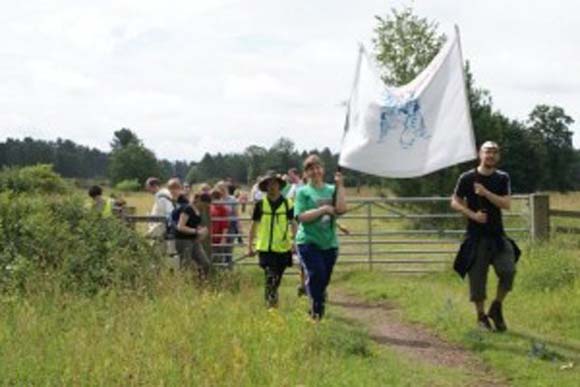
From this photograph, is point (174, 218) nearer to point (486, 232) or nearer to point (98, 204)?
point (98, 204)

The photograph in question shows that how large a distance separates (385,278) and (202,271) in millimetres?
4128

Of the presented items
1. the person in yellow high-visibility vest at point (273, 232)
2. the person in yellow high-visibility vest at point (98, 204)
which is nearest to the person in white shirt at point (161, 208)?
the person in yellow high-visibility vest at point (98, 204)

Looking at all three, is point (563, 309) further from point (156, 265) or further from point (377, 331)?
point (156, 265)

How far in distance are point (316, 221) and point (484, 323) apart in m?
2.23

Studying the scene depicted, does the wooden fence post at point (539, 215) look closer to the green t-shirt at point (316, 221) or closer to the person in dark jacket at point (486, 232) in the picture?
the person in dark jacket at point (486, 232)

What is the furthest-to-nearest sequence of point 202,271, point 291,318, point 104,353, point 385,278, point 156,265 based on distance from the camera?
point 385,278, point 202,271, point 156,265, point 291,318, point 104,353

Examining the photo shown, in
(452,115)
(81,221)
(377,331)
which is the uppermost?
(452,115)

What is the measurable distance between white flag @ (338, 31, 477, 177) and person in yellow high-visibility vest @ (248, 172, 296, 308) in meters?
0.91

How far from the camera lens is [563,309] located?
1060cm

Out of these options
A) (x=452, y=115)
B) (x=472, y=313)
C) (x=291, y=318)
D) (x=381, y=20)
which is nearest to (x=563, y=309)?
(x=472, y=313)

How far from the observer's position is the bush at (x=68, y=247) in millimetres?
10625

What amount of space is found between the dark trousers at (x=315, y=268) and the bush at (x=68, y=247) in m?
1.88

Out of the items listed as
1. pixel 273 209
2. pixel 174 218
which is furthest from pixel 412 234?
pixel 273 209

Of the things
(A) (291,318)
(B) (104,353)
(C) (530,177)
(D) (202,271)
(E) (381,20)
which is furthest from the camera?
(C) (530,177)
